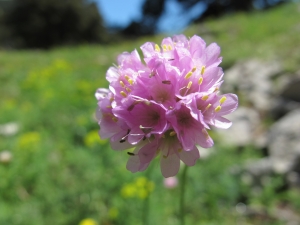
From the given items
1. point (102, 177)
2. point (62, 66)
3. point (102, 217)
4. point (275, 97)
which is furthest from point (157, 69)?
point (62, 66)

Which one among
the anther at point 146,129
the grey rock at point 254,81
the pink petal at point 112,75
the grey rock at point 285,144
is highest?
the pink petal at point 112,75

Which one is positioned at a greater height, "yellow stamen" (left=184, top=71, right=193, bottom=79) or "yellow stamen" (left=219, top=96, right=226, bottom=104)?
"yellow stamen" (left=184, top=71, right=193, bottom=79)

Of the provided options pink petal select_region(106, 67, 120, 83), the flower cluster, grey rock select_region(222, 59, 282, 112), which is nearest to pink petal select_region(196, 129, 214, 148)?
the flower cluster

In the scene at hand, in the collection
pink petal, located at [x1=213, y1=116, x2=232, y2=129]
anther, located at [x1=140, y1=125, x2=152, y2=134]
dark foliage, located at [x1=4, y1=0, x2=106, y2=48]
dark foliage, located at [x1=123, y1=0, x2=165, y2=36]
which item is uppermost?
anther, located at [x1=140, y1=125, x2=152, y2=134]

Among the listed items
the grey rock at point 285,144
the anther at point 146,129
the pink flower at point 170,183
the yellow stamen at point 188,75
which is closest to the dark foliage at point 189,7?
the grey rock at point 285,144

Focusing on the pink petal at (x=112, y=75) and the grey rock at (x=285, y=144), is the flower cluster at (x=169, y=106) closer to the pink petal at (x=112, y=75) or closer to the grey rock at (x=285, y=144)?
the pink petal at (x=112, y=75)

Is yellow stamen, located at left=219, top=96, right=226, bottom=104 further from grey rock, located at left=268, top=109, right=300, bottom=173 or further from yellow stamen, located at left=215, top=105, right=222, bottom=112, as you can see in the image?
grey rock, located at left=268, top=109, right=300, bottom=173

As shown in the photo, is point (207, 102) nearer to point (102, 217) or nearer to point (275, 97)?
point (102, 217)
